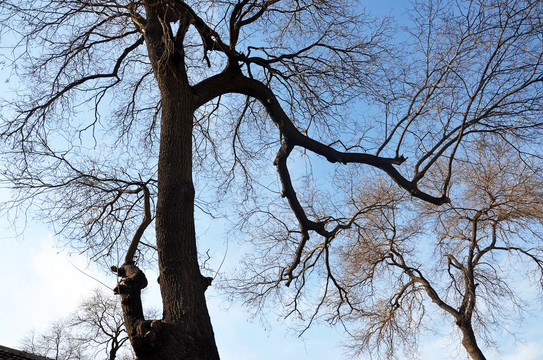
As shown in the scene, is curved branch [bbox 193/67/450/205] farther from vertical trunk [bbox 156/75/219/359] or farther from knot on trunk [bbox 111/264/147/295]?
knot on trunk [bbox 111/264/147/295]

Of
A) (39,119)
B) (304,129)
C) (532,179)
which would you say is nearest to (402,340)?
(532,179)

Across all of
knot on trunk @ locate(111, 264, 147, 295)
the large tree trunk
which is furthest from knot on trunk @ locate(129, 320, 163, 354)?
knot on trunk @ locate(111, 264, 147, 295)

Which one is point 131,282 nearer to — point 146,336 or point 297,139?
point 146,336

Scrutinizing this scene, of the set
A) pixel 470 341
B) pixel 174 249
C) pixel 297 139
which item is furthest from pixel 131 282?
pixel 470 341

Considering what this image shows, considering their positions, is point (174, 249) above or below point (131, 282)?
above

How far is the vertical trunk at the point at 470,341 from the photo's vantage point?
1244cm

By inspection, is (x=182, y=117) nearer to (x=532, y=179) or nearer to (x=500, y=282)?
(x=532, y=179)

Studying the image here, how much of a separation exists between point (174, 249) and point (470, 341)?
10966 mm

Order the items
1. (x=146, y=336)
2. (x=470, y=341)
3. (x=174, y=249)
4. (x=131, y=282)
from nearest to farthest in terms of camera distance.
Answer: (x=146, y=336), (x=174, y=249), (x=131, y=282), (x=470, y=341)

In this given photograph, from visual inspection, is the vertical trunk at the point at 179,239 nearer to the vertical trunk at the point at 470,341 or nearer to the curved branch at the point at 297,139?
the curved branch at the point at 297,139

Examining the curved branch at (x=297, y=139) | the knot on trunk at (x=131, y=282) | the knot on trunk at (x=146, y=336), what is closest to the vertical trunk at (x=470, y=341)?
the curved branch at (x=297, y=139)

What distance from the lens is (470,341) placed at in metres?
12.6

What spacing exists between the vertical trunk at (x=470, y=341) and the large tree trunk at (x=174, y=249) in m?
10.6

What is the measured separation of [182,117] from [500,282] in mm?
11552
